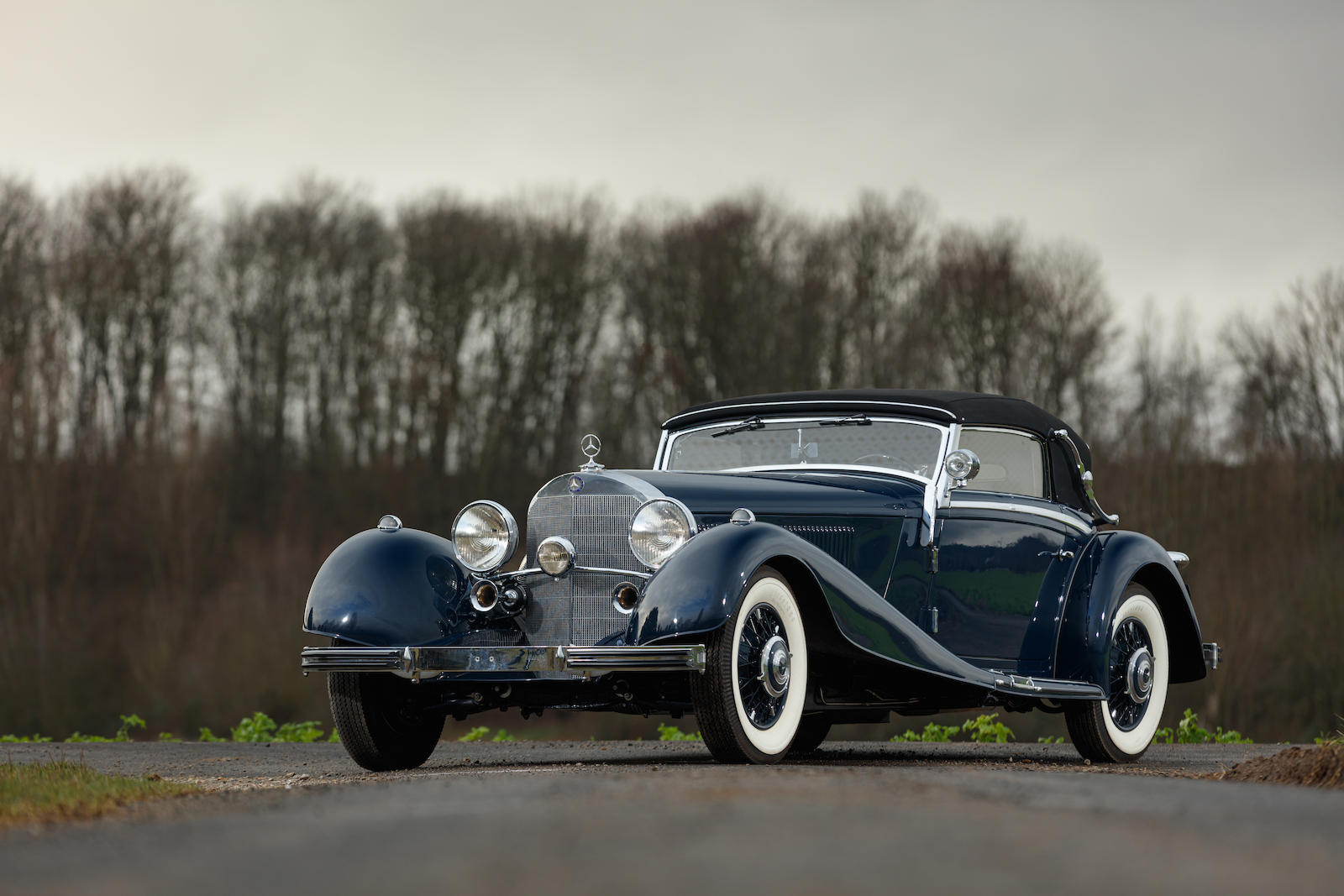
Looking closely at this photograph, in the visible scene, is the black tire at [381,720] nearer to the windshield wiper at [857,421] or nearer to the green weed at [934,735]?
the windshield wiper at [857,421]

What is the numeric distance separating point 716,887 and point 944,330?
29.5 m

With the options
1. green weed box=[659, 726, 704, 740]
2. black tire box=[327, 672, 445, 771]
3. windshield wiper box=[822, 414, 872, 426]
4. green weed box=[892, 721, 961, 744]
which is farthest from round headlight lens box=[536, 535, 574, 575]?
green weed box=[892, 721, 961, 744]

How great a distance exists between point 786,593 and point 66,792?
309 cm

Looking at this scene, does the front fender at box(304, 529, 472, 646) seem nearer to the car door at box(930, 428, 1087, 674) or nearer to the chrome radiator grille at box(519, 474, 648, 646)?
the chrome radiator grille at box(519, 474, 648, 646)

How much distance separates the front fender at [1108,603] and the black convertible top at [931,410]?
52cm

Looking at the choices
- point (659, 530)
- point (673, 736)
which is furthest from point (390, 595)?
point (673, 736)

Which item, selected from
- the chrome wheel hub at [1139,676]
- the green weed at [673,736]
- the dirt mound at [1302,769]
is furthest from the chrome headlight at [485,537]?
the green weed at [673,736]

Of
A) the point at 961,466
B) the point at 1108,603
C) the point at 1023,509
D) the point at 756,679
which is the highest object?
the point at 961,466

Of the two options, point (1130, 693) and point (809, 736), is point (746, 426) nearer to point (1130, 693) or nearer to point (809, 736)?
point (809, 736)

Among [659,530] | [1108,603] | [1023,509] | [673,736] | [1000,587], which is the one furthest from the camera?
[673,736]

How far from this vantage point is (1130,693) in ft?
29.9

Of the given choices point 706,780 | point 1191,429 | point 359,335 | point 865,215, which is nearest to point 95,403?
point 359,335

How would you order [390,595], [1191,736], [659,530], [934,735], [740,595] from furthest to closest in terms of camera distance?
1. [934,735]
2. [1191,736]
3. [390,595]
4. [659,530]
5. [740,595]

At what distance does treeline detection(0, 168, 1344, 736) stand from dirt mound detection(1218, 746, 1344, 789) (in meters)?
21.8
